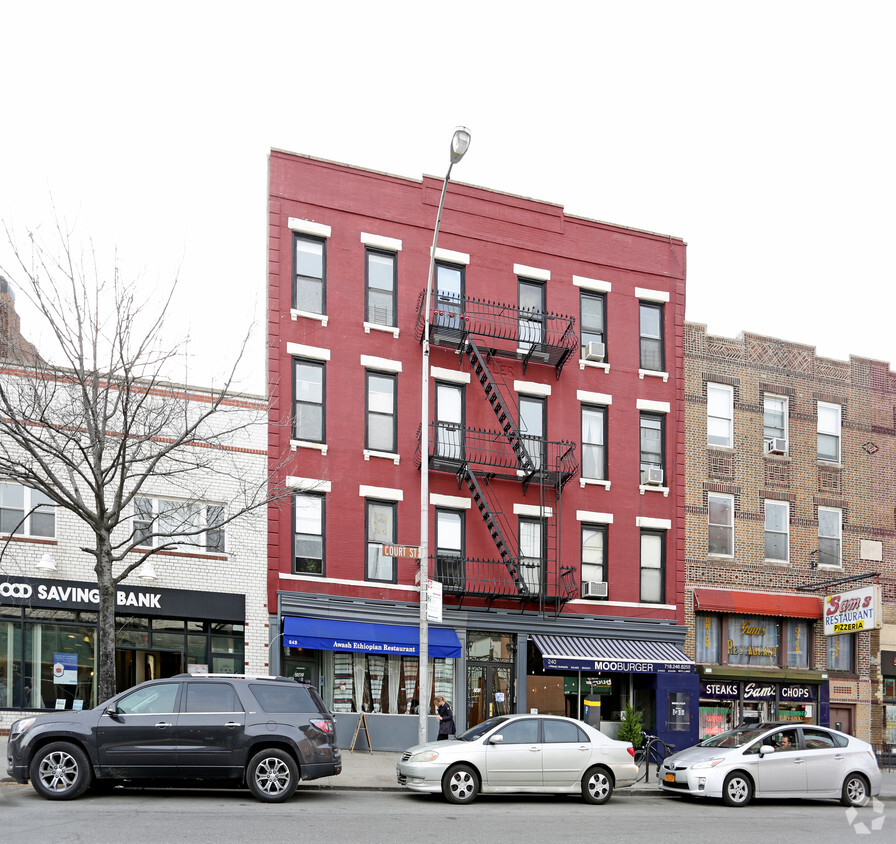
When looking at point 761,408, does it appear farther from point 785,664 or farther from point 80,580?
point 80,580

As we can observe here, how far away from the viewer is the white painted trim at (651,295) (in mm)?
30416

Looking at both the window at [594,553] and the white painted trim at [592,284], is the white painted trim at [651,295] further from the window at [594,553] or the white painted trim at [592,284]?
the window at [594,553]

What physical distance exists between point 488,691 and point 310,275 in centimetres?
1083

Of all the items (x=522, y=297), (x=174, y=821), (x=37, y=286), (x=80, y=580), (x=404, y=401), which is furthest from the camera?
(x=522, y=297)

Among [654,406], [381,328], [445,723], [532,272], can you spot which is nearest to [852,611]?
[654,406]

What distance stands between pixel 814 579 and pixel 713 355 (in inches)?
265

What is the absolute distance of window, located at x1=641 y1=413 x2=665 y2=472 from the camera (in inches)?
1179

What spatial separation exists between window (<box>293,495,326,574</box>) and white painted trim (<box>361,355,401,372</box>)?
3.39 meters

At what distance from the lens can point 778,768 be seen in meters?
19.1

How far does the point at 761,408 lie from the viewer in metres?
31.0

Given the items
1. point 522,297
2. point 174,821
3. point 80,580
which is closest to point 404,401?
point 522,297

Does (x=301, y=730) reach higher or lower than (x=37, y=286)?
lower

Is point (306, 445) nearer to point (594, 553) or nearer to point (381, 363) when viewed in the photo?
point (381, 363)

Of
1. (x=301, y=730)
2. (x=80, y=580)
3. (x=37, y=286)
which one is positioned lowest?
(x=301, y=730)
